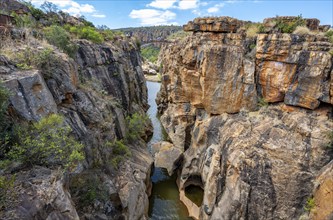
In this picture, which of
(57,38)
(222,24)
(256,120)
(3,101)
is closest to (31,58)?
(3,101)

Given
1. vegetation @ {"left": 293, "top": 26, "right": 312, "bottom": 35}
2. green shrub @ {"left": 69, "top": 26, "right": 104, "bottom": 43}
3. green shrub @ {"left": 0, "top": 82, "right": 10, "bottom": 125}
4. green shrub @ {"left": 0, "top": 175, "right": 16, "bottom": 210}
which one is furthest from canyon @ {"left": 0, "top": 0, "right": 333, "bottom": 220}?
green shrub @ {"left": 69, "top": 26, "right": 104, "bottom": 43}

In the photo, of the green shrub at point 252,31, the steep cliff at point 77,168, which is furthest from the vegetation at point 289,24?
the steep cliff at point 77,168

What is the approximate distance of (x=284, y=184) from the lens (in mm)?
12516

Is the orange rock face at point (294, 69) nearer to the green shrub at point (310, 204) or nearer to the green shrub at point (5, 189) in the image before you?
the green shrub at point (310, 204)

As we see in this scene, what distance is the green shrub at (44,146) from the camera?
290 inches

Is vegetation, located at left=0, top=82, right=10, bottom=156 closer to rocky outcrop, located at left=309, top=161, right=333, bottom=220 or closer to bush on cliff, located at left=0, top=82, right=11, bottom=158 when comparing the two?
bush on cliff, located at left=0, top=82, right=11, bottom=158

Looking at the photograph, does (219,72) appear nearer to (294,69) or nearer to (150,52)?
(294,69)

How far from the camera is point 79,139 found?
10.7m

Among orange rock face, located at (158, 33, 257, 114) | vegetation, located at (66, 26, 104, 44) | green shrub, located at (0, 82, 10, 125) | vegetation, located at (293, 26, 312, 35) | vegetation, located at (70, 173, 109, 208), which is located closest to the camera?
green shrub, located at (0, 82, 10, 125)

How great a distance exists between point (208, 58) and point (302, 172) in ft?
31.8

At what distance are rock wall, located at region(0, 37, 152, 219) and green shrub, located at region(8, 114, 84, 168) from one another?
0.46 metres

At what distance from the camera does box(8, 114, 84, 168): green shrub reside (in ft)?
24.2

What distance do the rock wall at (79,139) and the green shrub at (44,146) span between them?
461 millimetres

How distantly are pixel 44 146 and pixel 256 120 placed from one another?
484 inches
